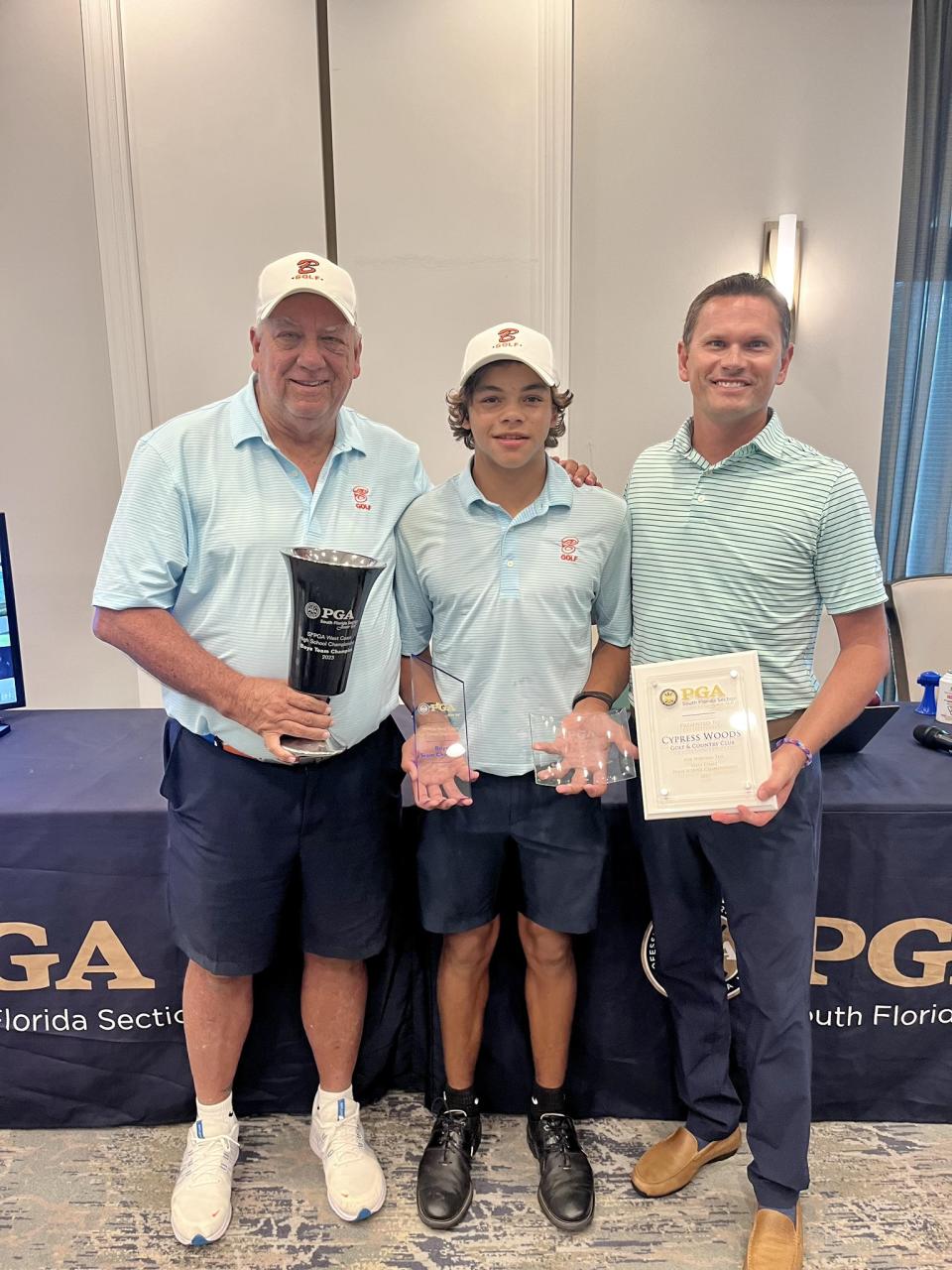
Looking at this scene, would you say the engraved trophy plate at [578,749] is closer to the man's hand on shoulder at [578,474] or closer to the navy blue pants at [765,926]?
the navy blue pants at [765,926]

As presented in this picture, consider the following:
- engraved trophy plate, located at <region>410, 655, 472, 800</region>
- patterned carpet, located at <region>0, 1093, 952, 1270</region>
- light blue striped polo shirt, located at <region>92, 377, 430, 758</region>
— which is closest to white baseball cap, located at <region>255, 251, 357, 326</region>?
light blue striped polo shirt, located at <region>92, 377, 430, 758</region>

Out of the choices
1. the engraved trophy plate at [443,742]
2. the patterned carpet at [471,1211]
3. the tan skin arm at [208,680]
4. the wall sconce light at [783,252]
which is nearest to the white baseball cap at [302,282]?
the tan skin arm at [208,680]

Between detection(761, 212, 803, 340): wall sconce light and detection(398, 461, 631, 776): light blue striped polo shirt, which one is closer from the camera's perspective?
detection(398, 461, 631, 776): light blue striped polo shirt

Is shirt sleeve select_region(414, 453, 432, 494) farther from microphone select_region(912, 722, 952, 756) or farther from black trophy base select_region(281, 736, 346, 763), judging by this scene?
microphone select_region(912, 722, 952, 756)

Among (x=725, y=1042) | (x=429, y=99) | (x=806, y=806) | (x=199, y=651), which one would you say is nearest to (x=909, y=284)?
(x=429, y=99)

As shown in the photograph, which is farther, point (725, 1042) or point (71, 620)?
point (71, 620)

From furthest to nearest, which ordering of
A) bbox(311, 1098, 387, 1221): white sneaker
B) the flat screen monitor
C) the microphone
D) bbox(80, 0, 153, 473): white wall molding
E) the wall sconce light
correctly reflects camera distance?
the wall sconce light → bbox(80, 0, 153, 473): white wall molding → the flat screen monitor → the microphone → bbox(311, 1098, 387, 1221): white sneaker

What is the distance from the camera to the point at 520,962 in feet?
5.89

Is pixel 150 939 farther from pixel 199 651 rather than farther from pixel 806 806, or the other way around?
pixel 806 806

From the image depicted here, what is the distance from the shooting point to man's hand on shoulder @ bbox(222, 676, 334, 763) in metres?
1.28

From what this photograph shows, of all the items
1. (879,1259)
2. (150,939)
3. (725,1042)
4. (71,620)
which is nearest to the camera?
(879,1259)

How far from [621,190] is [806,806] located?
2.57m

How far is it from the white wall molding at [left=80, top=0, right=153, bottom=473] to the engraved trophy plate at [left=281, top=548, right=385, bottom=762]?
217 cm

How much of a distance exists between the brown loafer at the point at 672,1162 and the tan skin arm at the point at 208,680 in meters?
1.13
